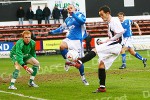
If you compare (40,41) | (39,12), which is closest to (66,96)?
(40,41)

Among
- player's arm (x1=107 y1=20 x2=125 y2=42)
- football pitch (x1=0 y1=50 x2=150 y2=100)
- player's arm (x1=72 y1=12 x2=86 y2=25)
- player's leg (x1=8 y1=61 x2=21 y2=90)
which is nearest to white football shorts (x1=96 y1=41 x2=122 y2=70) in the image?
player's arm (x1=107 y1=20 x2=125 y2=42)

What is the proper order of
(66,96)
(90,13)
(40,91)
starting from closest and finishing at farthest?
(66,96)
(40,91)
(90,13)

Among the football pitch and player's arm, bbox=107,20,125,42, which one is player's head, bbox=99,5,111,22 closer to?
player's arm, bbox=107,20,125,42

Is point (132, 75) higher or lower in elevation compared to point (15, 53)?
lower

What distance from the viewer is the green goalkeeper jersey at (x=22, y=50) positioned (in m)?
14.6

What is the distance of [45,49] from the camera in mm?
34531

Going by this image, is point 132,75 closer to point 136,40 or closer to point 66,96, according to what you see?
point 66,96

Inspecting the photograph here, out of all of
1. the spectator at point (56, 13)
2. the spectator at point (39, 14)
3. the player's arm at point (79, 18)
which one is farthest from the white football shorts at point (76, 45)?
the spectator at point (56, 13)

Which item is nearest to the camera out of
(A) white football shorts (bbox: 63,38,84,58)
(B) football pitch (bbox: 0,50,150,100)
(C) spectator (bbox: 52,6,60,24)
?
(B) football pitch (bbox: 0,50,150,100)

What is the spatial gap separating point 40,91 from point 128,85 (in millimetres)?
2747

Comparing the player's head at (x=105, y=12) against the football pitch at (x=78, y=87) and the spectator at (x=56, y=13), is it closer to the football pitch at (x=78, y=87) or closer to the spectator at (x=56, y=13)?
the football pitch at (x=78, y=87)

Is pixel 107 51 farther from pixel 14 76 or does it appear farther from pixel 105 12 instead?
pixel 14 76

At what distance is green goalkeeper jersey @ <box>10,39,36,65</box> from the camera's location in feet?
48.0

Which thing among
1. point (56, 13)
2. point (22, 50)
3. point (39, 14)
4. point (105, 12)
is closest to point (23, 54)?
point (22, 50)
